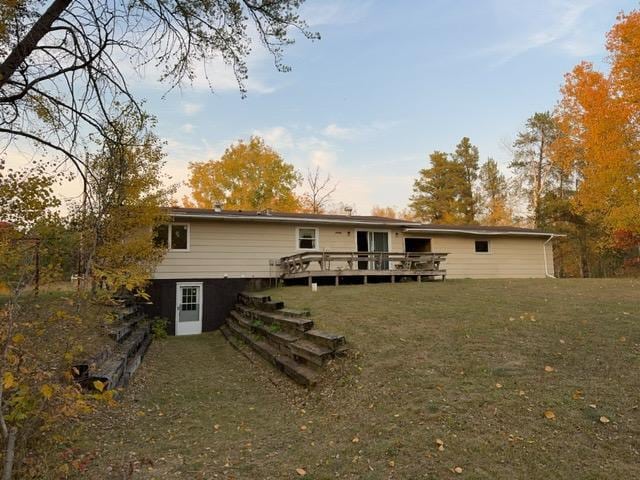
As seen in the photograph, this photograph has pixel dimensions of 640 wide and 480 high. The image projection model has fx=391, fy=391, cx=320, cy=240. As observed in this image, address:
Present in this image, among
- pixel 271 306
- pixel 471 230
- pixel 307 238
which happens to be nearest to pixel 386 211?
pixel 471 230

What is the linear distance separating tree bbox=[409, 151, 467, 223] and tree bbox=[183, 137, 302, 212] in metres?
13.8

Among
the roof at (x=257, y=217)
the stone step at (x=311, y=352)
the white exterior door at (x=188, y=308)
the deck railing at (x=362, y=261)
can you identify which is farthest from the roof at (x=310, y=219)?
the stone step at (x=311, y=352)

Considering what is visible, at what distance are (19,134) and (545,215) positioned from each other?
30.9 meters

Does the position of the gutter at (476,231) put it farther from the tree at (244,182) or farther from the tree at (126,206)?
the tree at (244,182)

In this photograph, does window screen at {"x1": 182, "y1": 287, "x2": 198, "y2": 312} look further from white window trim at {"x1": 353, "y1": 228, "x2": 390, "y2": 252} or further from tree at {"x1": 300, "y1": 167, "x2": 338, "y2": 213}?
tree at {"x1": 300, "y1": 167, "x2": 338, "y2": 213}

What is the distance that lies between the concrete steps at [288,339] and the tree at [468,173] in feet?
97.9

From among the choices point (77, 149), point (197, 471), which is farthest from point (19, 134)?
point (197, 471)

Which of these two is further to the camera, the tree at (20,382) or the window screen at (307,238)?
the window screen at (307,238)

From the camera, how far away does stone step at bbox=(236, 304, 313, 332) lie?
7441 millimetres

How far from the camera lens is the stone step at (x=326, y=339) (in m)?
6.22

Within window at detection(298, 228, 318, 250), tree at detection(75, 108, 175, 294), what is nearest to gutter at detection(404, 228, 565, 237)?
window at detection(298, 228, 318, 250)

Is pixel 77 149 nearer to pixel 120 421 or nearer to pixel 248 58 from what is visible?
pixel 248 58

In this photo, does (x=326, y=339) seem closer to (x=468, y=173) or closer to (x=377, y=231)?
(x=377, y=231)

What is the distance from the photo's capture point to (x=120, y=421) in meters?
4.70
